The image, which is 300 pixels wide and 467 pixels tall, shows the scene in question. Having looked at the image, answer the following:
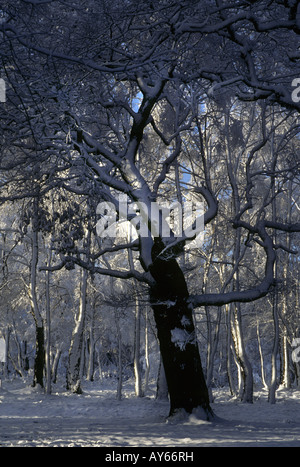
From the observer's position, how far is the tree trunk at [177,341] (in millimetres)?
9047

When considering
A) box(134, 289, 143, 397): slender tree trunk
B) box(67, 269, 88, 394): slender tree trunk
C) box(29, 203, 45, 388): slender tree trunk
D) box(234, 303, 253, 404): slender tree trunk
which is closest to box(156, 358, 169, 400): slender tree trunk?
box(134, 289, 143, 397): slender tree trunk

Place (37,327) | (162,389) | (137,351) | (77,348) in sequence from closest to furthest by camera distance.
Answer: (162,389)
(137,351)
(37,327)
(77,348)

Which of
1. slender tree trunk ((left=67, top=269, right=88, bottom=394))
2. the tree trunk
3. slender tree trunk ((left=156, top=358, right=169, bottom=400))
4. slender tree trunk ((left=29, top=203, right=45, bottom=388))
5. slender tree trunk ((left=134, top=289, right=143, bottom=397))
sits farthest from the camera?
slender tree trunk ((left=67, top=269, right=88, bottom=394))

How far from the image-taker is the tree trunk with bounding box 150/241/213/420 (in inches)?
356

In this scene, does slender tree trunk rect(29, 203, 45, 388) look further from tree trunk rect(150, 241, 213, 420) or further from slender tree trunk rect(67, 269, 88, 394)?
tree trunk rect(150, 241, 213, 420)

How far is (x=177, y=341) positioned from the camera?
9.16m

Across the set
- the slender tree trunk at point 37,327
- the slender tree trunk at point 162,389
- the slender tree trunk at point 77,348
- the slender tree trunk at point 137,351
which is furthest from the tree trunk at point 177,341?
the slender tree trunk at point 37,327

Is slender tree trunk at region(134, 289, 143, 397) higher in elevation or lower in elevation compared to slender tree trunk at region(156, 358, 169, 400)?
higher

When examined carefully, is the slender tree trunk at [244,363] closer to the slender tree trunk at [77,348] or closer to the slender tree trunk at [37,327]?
the slender tree trunk at [77,348]

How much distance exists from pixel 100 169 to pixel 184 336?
3657 mm

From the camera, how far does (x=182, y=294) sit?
956 centimetres

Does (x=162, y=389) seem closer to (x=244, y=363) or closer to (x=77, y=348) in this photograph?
(x=244, y=363)

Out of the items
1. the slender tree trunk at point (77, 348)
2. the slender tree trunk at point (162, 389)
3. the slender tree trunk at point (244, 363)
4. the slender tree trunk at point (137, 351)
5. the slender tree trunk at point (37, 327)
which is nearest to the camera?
the slender tree trunk at point (244, 363)

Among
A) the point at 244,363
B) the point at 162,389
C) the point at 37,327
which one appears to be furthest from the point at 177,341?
the point at 37,327
